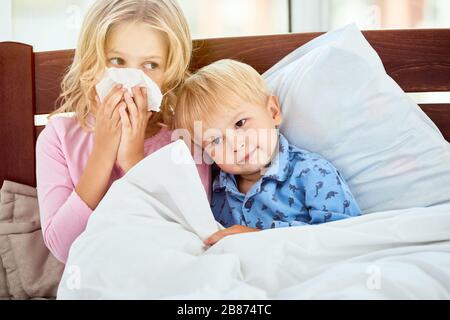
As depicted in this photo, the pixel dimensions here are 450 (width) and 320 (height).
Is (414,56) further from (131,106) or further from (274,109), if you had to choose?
(131,106)

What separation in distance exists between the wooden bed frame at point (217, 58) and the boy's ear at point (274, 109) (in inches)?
9.1

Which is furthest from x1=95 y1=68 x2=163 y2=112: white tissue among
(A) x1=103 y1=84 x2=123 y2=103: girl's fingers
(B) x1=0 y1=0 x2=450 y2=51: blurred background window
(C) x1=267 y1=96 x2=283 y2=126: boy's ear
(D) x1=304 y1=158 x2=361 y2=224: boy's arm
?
(B) x1=0 y1=0 x2=450 y2=51: blurred background window

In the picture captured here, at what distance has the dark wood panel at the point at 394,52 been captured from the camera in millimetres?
1260

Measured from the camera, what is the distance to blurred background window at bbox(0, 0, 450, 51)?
1.55 meters

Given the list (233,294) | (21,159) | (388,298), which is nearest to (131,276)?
(233,294)

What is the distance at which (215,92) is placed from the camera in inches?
39.6

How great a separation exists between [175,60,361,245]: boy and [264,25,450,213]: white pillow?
0.05m

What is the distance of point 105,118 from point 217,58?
361mm

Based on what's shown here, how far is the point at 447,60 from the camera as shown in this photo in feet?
4.13

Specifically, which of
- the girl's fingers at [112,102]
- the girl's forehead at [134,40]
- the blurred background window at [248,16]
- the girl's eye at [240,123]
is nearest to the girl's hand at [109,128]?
the girl's fingers at [112,102]

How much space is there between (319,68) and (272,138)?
18cm

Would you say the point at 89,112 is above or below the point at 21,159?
above

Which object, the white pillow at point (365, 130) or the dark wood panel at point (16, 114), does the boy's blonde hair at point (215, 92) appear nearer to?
the white pillow at point (365, 130)
